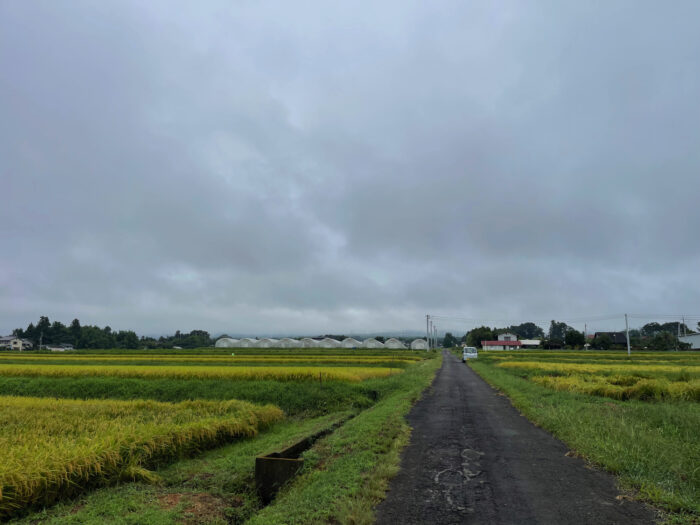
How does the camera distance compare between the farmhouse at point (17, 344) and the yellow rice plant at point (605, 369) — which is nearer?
the yellow rice plant at point (605, 369)

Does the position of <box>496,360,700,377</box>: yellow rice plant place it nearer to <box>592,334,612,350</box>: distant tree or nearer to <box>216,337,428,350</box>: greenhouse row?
<box>592,334,612,350</box>: distant tree

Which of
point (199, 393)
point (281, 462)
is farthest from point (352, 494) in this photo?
point (199, 393)

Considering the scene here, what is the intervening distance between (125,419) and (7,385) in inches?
673

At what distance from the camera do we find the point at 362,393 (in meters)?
18.6

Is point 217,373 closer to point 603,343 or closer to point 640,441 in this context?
point 640,441

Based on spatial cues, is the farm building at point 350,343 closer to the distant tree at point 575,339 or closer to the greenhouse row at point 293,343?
the greenhouse row at point 293,343

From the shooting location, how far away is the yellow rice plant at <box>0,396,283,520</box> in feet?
20.1

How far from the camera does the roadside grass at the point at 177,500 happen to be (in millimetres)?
5543

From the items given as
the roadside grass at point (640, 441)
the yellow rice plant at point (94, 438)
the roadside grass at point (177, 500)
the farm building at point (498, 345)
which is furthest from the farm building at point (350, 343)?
the roadside grass at point (177, 500)

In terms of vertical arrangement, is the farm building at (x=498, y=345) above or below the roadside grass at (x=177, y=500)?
below

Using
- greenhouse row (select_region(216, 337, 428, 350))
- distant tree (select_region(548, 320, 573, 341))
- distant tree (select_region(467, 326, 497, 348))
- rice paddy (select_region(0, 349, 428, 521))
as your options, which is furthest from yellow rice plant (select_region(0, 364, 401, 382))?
distant tree (select_region(548, 320, 573, 341))

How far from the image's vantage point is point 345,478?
6.55 m

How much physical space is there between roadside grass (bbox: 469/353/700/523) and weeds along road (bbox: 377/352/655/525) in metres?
0.34

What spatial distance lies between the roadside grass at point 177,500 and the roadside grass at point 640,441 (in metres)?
6.44
